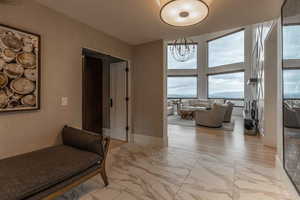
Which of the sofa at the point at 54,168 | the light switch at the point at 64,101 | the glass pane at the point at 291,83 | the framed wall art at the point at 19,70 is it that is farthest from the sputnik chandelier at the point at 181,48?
the sofa at the point at 54,168

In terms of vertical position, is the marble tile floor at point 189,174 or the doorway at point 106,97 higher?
the doorway at point 106,97

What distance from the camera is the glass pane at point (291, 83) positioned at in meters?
1.59

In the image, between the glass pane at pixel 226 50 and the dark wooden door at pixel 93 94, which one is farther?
the glass pane at pixel 226 50

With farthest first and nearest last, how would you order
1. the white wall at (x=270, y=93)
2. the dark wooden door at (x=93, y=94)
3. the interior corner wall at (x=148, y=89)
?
the dark wooden door at (x=93, y=94), the interior corner wall at (x=148, y=89), the white wall at (x=270, y=93)

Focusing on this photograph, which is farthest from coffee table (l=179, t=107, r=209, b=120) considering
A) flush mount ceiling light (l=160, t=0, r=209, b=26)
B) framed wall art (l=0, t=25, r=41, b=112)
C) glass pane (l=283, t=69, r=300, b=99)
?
framed wall art (l=0, t=25, r=41, b=112)

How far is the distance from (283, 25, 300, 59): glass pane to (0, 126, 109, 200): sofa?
249 centimetres

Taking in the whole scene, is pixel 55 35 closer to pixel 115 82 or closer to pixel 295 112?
pixel 115 82

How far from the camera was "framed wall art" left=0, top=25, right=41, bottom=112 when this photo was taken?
1776 mm

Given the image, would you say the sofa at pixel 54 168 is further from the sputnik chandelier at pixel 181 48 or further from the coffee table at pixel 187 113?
the coffee table at pixel 187 113

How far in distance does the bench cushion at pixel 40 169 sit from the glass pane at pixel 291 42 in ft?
8.54

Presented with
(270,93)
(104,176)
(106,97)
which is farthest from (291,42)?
(106,97)

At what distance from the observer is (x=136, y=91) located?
3900 millimetres

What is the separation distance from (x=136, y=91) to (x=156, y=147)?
150 centimetres

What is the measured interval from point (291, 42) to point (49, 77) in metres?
3.24
